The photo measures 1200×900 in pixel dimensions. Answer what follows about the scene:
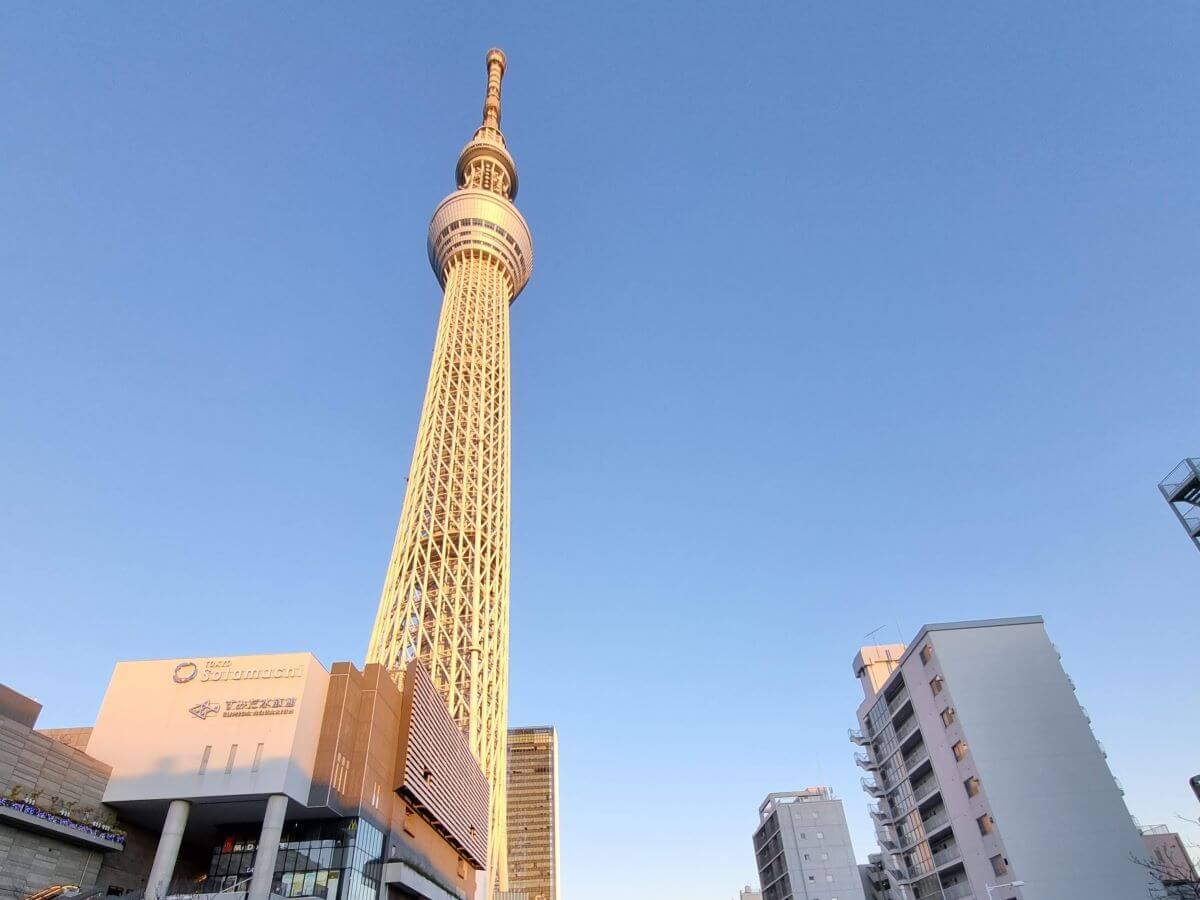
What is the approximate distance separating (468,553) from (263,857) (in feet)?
132

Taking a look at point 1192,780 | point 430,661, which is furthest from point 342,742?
point 1192,780

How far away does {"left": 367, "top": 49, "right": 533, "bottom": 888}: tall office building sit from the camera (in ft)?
202

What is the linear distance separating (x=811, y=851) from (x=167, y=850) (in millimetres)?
88799

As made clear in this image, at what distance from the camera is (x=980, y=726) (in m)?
56.4

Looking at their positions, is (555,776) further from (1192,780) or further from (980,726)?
(1192,780)

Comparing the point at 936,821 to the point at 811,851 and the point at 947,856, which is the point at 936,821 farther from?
the point at 811,851

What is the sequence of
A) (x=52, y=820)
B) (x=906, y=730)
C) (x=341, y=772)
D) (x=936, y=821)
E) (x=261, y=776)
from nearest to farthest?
(x=52, y=820), (x=261, y=776), (x=341, y=772), (x=936, y=821), (x=906, y=730)

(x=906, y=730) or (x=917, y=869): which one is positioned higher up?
(x=906, y=730)

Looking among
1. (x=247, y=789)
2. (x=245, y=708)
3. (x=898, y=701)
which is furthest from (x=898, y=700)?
(x=247, y=789)

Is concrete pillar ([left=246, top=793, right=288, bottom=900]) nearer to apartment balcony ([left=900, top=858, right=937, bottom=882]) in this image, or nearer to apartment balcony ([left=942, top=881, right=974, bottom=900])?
apartment balcony ([left=942, top=881, right=974, bottom=900])

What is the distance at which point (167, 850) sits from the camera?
29.3m

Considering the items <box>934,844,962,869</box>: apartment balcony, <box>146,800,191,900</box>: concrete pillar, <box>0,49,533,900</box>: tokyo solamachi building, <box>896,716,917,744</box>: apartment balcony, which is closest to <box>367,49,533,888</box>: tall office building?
<box>0,49,533,900</box>: tokyo solamachi building

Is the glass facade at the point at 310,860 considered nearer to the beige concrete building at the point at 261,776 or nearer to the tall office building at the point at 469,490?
the beige concrete building at the point at 261,776

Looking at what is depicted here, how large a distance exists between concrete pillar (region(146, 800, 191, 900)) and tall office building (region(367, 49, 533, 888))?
85.9ft
